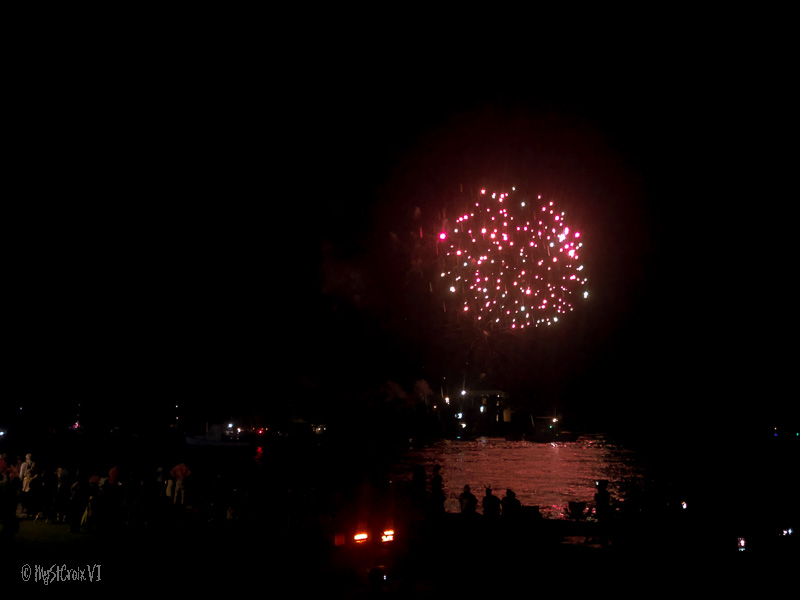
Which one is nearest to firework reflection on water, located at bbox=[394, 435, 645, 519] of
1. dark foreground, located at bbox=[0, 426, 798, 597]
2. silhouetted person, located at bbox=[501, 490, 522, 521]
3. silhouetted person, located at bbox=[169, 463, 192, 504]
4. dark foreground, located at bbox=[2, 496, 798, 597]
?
silhouetted person, located at bbox=[501, 490, 522, 521]

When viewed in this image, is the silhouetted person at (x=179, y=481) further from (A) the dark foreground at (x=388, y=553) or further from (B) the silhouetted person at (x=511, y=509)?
(B) the silhouetted person at (x=511, y=509)

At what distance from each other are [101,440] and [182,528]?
65.2 feet

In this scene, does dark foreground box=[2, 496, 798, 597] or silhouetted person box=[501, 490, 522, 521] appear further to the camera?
silhouetted person box=[501, 490, 522, 521]

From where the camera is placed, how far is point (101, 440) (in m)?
28.6

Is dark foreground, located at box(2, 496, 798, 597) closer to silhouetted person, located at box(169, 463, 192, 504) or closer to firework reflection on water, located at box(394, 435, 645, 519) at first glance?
silhouetted person, located at box(169, 463, 192, 504)

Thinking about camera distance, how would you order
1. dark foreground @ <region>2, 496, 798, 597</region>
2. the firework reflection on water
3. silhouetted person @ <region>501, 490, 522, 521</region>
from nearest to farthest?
dark foreground @ <region>2, 496, 798, 597</region>
silhouetted person @ <region>501, 490, 522, 521</region>
the firework reflection on water

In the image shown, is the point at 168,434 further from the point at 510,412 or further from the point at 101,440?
the point at 510,412

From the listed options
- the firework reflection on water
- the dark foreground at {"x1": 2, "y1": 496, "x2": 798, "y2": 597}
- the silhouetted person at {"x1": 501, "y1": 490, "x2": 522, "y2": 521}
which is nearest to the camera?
the dark foreground at {"x1": 2, "y1": 496, "x2": 798, "y2": 597}

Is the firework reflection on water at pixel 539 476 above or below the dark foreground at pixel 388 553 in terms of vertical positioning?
below

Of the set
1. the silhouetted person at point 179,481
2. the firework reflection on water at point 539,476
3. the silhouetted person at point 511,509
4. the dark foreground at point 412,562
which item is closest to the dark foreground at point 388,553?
the dark foreground at point 412,562

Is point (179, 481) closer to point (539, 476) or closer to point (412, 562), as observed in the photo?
point (412, 562)

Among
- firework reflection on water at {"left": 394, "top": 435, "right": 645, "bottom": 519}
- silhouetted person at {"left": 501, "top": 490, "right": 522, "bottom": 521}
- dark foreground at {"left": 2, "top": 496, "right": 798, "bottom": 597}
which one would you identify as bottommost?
firework reflection on water at {"left": 394, "top": 435, "right": 645, "bottom": 519}

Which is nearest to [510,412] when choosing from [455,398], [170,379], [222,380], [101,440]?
[455,398]

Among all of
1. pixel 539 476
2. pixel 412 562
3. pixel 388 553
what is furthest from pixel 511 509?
pixel 539 476
